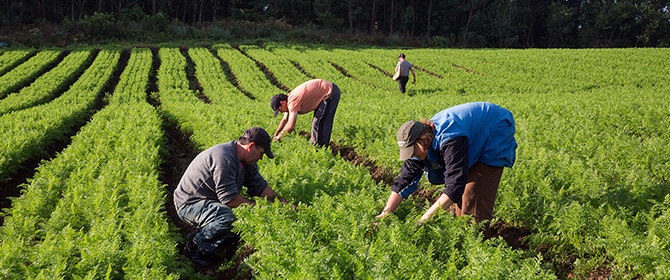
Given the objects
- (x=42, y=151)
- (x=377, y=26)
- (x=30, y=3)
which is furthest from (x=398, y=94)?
(x=30, y=3)

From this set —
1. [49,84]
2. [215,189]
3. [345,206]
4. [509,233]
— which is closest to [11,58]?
[49,84]

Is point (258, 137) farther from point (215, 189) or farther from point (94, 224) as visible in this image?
point (94, 224)

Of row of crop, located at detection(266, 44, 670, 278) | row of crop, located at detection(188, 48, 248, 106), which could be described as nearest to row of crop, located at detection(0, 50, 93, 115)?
row of crop, located at detection(188, 48, 248, 106)

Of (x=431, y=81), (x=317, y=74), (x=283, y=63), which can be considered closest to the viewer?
(x=431, y=81)

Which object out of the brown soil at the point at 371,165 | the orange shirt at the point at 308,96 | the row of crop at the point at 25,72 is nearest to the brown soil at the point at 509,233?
the brown soil at the point at 371,165

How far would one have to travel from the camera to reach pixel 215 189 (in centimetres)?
427

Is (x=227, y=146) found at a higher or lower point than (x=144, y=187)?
higher

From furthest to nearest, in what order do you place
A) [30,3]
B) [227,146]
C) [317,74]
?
[30,3] < [317,74] < [227,146]

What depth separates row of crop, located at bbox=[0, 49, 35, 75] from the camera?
1039 inches

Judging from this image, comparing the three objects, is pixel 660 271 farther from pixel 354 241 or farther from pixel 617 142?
pixel 617 142

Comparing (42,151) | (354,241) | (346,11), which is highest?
(346,11)

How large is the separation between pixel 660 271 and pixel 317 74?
23042 millimetres

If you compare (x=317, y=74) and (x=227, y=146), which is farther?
(x=317, y=74)

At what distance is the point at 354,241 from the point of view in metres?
3.20
